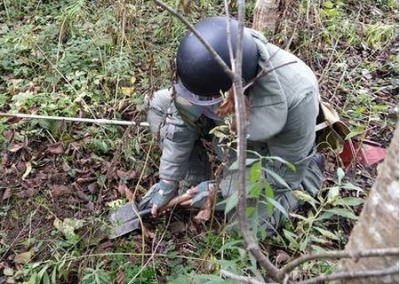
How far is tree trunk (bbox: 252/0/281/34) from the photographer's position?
11.8 feet

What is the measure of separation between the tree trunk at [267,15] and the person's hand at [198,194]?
4.57ft

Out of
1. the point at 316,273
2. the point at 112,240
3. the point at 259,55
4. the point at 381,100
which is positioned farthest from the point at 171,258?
the point at 381,100

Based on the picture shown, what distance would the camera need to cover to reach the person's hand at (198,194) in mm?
2668

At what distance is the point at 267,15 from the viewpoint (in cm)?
362

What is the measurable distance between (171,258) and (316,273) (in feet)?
2.48

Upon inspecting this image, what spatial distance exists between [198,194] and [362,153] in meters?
1.01

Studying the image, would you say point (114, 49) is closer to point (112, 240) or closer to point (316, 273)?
point (112, 240)

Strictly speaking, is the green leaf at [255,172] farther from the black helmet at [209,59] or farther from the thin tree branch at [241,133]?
the black helmet at [209,59]

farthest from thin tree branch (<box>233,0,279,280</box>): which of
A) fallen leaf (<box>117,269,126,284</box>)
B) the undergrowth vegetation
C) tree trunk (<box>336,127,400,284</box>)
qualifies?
fallen leaf (<box>117,269,126,284</box>)

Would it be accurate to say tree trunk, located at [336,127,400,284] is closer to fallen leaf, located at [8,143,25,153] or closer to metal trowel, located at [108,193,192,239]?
metal trowel, located at [108,193,192,239]

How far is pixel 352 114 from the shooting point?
11.3 feet

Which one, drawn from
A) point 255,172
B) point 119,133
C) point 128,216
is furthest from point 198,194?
point 255,172

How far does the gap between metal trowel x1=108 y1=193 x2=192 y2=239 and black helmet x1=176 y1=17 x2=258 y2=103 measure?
0.85m

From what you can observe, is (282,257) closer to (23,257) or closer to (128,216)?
(128,216)
